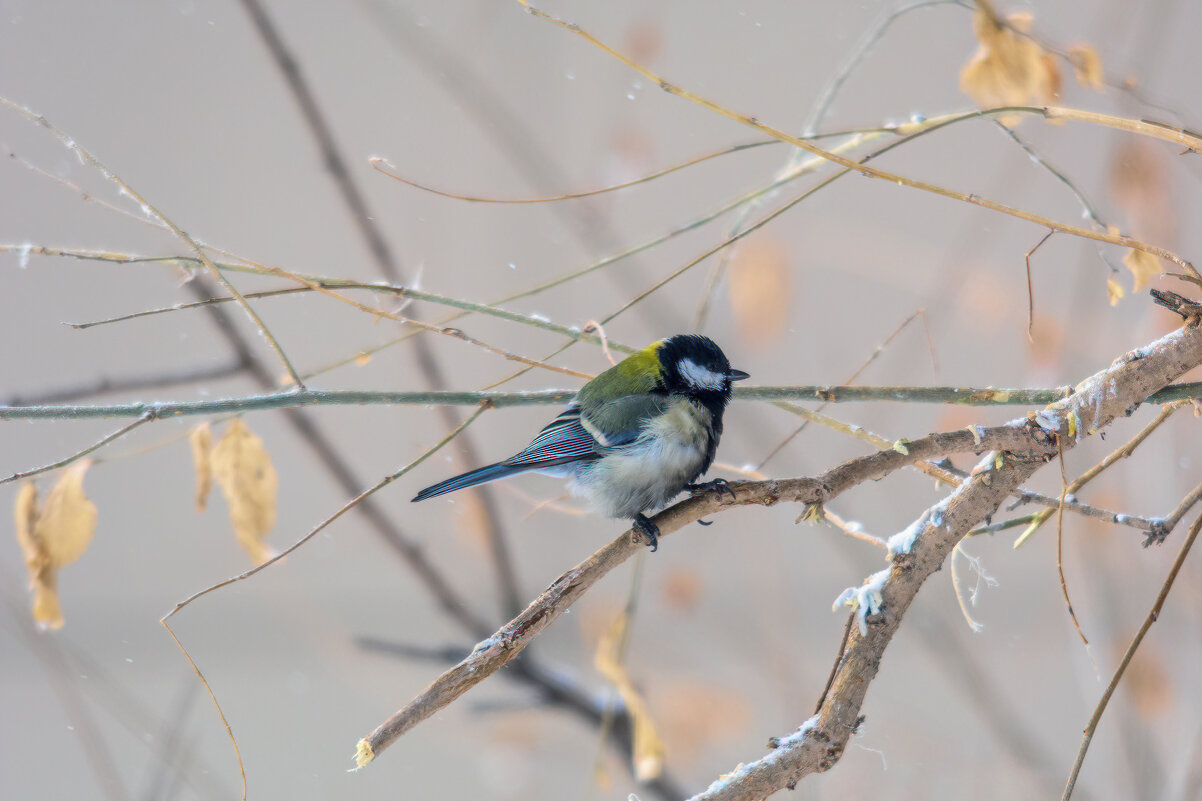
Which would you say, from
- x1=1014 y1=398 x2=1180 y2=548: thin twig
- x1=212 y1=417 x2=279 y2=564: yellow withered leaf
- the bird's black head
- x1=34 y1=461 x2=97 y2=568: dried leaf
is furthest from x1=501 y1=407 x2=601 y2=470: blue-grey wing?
x1=1014 y1=398 x2=1180 y2=548: thin twig

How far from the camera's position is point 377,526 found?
978 millimetres

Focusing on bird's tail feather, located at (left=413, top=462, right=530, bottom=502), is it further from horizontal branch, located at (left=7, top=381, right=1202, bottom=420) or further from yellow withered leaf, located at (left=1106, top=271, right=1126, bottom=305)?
yellow withered leaf, located at (left=1106, top=271, right=1126, bottom=305)

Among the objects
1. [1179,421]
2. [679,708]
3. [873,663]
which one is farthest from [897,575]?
[679,708]

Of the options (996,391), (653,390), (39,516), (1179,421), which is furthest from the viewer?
(1179,421)

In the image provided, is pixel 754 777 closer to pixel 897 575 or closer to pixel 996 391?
pixel 897 575

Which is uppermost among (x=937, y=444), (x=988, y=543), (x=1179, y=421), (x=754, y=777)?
(x=988, y=543)

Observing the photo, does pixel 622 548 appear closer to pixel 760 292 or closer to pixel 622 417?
pixel 622 417

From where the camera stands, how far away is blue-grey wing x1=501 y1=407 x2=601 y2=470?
2.85 ft

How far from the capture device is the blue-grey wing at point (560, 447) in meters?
0.87

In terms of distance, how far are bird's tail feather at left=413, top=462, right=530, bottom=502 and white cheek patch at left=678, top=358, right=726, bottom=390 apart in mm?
218

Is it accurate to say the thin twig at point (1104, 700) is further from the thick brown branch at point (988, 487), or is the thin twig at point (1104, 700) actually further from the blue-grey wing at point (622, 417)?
the blue-grey wing at point (622, 417)

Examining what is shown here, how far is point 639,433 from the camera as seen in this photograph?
2.88 feet

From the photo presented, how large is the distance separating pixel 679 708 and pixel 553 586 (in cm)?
124

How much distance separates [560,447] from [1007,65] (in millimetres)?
544
